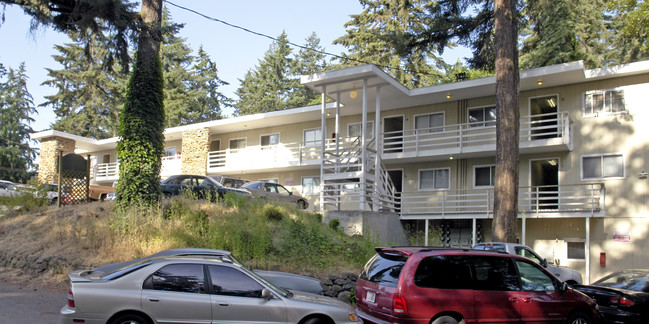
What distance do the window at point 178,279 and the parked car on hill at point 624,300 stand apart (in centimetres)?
758

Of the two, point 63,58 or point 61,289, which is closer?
point 61,289

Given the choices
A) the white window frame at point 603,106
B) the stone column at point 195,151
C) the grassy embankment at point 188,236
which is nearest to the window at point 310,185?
the stone column at point 195,151

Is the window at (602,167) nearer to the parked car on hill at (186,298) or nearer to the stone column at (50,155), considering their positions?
the parked car on hill at (186,298)

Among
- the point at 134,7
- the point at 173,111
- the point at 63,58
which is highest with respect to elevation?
the point at 63,58

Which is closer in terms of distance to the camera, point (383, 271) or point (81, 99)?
point (383, 271)

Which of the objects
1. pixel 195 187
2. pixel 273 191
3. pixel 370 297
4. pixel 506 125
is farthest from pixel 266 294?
pixel 273 191

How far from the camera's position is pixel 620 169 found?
749 inches

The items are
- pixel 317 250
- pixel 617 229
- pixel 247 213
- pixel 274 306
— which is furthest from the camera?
pixel 617 229

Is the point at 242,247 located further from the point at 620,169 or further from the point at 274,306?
the point at 620,169

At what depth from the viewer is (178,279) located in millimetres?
7047

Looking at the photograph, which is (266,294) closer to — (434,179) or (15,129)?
(434,179)

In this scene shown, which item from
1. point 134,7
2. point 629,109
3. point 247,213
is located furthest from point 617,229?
point 134,7

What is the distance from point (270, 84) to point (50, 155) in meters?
27.7

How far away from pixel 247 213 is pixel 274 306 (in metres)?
8.33
